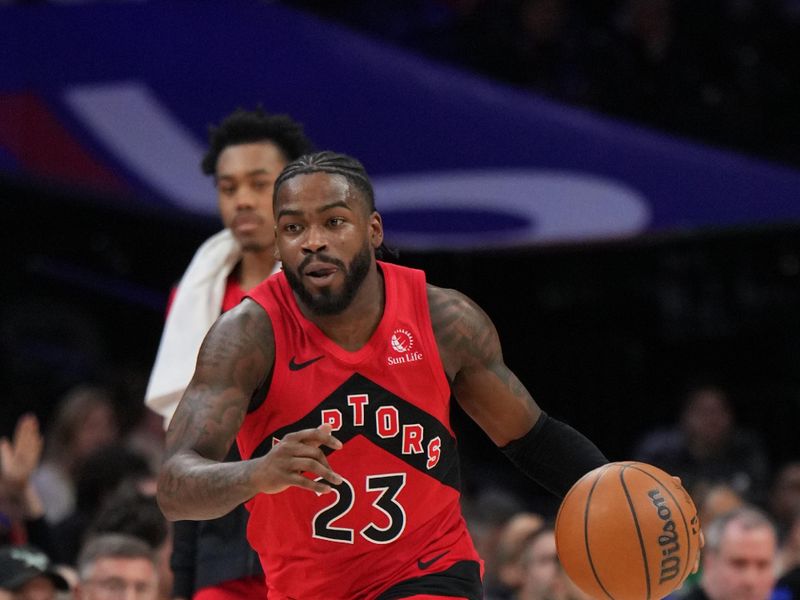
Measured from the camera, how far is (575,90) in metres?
9.45

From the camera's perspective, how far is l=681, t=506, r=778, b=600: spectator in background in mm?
6176

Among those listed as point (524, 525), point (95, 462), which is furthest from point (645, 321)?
point (95, 462)

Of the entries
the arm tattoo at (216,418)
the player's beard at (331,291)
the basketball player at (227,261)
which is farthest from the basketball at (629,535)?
the basketball player at (227,261)

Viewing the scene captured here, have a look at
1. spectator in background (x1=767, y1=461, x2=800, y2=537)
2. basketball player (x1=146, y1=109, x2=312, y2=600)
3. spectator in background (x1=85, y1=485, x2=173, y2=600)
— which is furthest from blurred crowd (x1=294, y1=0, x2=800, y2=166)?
basketball player (x1=146, y1=109, x2=312, y2=600)

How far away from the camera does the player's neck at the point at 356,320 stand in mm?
4023

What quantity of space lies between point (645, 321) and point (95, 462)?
415cm

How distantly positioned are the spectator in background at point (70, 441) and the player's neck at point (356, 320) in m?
4.12

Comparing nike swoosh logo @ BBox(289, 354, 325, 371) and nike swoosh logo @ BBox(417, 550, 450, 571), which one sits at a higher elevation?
nike swoosh logo @ BBox(289, 354, 325, 371)

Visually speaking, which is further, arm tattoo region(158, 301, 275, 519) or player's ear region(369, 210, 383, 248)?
player's ear region(369, 210, 383, 248)

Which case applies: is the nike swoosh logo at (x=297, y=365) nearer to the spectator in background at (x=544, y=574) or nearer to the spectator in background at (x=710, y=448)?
the spectator in background at (x=544, y=574)

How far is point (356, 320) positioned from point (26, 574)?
206 centimetres

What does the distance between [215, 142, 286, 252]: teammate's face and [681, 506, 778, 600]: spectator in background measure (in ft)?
8.02

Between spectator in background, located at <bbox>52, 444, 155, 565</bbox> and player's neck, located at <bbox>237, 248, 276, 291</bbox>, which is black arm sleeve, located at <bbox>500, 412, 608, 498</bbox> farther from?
spectator in background, located at <bbox>52, 444, 155, 565</bbox>

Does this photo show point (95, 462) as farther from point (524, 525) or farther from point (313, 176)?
point (313, 176)
